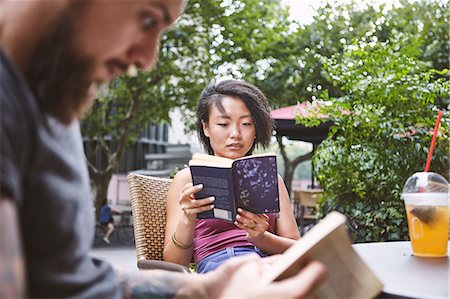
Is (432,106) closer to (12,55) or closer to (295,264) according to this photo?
(295,264)

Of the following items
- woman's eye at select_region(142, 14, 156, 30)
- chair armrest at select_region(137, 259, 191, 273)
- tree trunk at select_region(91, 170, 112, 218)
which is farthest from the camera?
tree trunk at select_region(91, 170, 112, 218)

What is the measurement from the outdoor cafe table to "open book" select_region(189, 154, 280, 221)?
0.35m

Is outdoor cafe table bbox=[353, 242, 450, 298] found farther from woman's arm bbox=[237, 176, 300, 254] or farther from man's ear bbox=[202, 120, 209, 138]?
man's ear bbox=[202, 120, 209, 138]

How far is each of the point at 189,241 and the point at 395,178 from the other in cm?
287

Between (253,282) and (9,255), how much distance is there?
369mm

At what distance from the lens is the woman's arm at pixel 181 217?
1.92 metres

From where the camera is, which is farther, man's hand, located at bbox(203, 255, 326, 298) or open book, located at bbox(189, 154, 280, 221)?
open book, located at bbox(189, 154, 280, 221)

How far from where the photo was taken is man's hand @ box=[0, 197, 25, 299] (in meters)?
0.58

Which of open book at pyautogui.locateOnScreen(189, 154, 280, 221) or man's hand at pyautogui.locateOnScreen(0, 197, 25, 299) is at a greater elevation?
man's hand at pyautogui.locateOnScreen(0, 197, 25, 299)

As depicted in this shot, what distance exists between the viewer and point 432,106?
14.8ft

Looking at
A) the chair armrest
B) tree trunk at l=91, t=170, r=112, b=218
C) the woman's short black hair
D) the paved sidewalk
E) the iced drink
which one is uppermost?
the woman's short black hair

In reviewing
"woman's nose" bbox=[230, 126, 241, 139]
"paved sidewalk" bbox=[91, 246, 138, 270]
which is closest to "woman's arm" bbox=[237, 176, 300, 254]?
"woman's nose" bbox=[230, 126, 241, 139]

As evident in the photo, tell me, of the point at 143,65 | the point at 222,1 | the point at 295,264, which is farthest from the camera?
the point at 222,1

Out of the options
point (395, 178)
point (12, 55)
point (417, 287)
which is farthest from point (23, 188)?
point (395, 178)
